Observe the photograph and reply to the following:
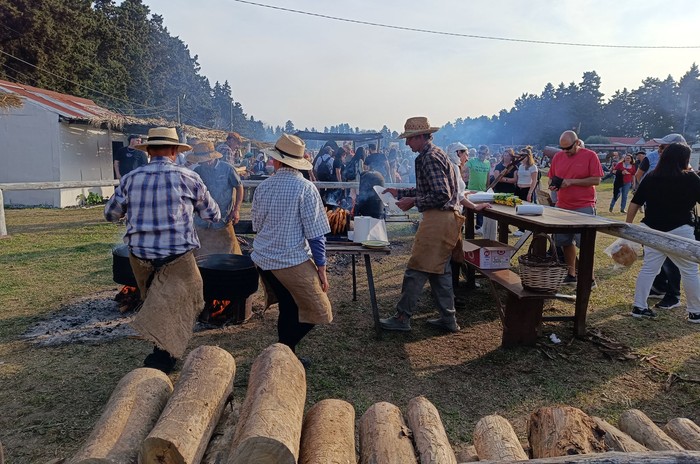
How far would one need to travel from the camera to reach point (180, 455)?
1939 mm

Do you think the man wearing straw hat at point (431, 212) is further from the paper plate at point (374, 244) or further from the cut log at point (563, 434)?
the cut log at point (563, 434)

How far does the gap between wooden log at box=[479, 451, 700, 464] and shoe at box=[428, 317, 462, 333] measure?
332 centimetres

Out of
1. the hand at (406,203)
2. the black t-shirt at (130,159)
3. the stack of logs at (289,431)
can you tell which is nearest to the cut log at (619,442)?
the stack of logs at (289,431)

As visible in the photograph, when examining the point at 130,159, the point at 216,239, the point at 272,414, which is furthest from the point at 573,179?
the point at 130,159

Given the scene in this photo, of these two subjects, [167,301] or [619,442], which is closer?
[619,442]

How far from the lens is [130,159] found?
40.7 ft

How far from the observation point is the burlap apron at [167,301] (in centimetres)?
366

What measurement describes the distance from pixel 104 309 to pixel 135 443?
4.00 meters

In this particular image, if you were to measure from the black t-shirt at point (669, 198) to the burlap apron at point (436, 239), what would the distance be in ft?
7.46

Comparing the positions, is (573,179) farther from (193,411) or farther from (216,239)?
(193,411)

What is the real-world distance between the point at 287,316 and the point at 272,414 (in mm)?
2039

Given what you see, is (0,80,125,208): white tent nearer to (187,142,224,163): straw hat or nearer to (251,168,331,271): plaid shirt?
(187,142,224,163): straw hat

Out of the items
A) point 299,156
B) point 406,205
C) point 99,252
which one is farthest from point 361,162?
point 299,156

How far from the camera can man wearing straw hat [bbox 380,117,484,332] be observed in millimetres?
4648
